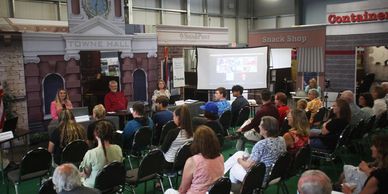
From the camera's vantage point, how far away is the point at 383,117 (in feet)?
21.0

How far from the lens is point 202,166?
10.4ft

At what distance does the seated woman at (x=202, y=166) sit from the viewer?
316cm

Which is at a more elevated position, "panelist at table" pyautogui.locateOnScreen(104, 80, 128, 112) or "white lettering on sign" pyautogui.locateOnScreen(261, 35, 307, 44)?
"white lettering on sign" pyautogui.locateOnScreen(261, 35, 307, 44)

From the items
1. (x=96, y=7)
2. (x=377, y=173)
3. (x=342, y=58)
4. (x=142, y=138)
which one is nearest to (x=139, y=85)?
(x=96, y=7)

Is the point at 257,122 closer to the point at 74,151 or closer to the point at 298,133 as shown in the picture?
the point at 298,133

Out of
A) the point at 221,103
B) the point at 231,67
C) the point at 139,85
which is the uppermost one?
the point at 231,67

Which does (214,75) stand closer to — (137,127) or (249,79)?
(249,79)

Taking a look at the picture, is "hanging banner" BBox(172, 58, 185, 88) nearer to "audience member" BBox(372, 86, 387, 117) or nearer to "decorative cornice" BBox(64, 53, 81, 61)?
"decorative cornice" BBox(64, 53, 81, 61)

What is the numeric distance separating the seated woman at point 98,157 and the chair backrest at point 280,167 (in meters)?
1.60

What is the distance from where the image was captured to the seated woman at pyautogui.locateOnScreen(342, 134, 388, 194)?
285cm

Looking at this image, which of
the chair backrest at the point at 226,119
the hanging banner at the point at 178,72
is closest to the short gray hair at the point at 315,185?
the chair backrest at the point at 226,119

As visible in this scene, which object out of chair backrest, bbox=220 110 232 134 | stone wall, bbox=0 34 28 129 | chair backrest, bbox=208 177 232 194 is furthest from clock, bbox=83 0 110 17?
chair backrest, bbox=208 177 232 194

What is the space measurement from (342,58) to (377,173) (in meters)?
8.78

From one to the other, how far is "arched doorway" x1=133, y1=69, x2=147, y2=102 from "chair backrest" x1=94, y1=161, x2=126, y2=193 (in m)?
5.97
